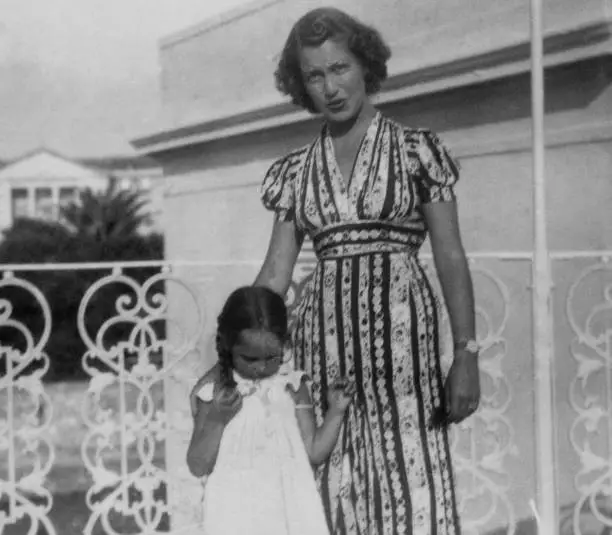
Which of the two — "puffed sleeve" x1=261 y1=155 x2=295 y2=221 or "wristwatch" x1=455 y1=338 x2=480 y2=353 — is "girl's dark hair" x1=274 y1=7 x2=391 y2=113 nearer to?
"puffed sleeve" x1=261 y1=155 x2=295 y2=221

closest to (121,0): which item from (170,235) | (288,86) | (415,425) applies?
(288,86)

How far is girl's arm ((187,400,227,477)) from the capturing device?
1698 mm

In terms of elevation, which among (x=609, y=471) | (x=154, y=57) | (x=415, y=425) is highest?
(x=154, y=57)

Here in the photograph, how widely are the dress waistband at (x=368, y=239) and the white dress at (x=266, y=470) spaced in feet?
0.76

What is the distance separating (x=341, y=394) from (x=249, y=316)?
0.21 meters

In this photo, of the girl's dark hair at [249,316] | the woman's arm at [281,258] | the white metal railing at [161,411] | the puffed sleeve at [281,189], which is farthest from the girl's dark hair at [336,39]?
the white metal railing at [161,411]

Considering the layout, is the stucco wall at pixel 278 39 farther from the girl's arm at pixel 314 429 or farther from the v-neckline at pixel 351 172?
the girl's arm at pixel 314 429

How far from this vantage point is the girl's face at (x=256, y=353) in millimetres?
1638

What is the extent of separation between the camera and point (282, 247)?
1818 millimetres

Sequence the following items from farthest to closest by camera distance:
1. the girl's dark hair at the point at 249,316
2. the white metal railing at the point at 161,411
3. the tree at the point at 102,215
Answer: the tree at the point at 102,215 < the white metal railing at the point at 161,411 < the girl's dark hair at the point at 249,316

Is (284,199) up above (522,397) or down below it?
above

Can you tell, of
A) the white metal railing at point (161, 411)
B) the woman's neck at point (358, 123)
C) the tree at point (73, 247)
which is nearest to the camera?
the woman's neck at point (358, 123)

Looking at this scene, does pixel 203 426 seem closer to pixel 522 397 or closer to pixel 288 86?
pixel 288 86

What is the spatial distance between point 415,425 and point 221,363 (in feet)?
1.16
